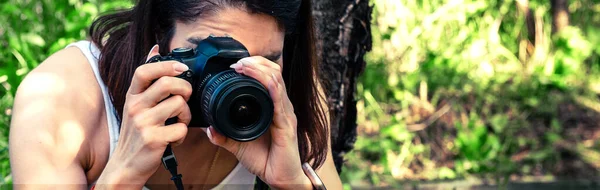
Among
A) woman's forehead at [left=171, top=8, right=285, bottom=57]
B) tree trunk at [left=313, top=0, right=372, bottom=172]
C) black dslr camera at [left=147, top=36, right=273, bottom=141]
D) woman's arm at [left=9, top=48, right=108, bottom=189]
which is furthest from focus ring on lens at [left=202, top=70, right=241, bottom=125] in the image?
tree trunk at [left=313, top=0, right=372, bottom=172]

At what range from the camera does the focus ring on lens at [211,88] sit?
1301 millimetres

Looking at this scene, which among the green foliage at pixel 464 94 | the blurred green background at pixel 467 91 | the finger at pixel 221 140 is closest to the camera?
the finger at pixel 221 140

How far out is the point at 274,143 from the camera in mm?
1506

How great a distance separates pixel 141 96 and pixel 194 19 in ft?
0.74

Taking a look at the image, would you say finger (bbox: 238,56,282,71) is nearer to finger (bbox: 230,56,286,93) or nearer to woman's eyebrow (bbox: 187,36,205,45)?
finger (bbox: 230,56,286,93)

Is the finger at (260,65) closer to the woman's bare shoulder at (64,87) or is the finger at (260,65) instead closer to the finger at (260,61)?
the finger at (260,61)

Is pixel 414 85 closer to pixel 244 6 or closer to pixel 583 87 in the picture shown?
pixel 583 87

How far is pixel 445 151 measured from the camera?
358 cm

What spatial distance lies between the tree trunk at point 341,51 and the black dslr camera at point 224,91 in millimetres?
603

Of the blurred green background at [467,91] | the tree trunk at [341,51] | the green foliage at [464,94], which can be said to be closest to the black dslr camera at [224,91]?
the tree trunk at [341,51]

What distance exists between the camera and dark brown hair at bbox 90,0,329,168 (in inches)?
58.1

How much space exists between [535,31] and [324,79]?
3069 mm

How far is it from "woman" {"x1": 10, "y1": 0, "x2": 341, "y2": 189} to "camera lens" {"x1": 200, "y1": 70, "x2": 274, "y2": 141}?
0.03 meters

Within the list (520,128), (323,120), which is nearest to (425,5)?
(520,128)
